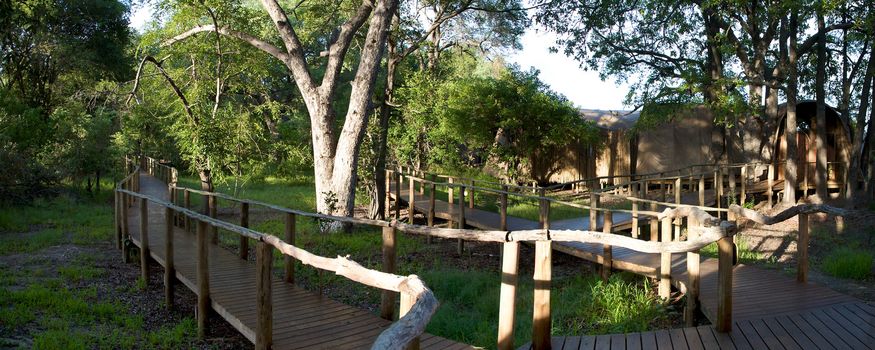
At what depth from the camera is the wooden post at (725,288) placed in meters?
4.51

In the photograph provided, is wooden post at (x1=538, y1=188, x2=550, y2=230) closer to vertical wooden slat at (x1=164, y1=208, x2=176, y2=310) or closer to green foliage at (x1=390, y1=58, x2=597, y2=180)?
vertical wooden slat at (x1=164, y1=208, x2=176, y2=310)

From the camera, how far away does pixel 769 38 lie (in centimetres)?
1459

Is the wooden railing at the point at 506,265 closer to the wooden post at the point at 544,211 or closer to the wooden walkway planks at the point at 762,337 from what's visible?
the wooden walkway planks at the point at 762,337

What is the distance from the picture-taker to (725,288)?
4562 mm

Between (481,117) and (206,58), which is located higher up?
(206,58)

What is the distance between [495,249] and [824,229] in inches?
282

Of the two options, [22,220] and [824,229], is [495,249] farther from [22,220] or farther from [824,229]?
[22,220]

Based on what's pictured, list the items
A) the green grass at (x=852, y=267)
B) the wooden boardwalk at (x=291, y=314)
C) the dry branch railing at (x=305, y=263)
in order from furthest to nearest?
1. the green grass at (x=852, y=267)
2. the wooden boardwalk at (x=291, y=314)
3. the dry branch railing at (x=305, y=263)

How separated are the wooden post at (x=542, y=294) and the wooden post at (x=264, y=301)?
187cm

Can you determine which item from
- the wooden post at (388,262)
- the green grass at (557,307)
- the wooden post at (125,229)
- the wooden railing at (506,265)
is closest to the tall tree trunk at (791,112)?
the green grass at (557,307)

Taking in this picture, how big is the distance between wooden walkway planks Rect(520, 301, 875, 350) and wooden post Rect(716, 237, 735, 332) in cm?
8

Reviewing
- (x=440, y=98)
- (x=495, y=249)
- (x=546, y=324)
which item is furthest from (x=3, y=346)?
(x=440, y=98)

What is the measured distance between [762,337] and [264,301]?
3.62 meters

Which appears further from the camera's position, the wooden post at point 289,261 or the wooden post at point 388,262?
the wooden post at point 289,261
